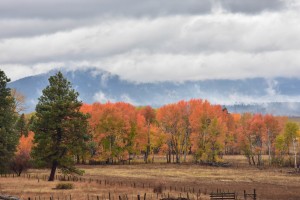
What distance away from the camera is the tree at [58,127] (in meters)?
69.7

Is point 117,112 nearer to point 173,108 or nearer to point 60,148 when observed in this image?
point 173,108

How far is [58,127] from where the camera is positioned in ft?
230

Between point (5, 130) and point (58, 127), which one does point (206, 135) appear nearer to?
point (58, 127)

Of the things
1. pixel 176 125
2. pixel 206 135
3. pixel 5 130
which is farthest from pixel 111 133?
pixel 5 130

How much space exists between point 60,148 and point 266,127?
253 feet

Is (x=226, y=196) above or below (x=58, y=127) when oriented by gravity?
below

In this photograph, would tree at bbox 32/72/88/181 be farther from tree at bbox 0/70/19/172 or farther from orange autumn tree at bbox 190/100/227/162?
orange autumn tree at bbox 190/100/227/162

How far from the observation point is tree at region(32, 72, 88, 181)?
69688mm

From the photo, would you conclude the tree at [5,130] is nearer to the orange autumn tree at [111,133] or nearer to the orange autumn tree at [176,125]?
the orange autumn tree at [111,133]

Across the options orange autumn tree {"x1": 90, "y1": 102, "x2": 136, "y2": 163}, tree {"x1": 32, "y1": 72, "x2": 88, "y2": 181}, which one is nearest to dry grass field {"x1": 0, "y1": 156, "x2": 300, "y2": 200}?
tree {"x1": 32, "y1": 72, "x2": 88, "y2": 181}

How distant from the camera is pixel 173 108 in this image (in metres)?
132

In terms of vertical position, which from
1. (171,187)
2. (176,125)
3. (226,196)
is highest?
(176,125)

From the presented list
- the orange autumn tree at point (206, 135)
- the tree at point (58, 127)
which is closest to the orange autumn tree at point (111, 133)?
the orange autumn tree at point (206, 135)

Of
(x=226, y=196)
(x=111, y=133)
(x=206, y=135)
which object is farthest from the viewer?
(x=206, y=135)
